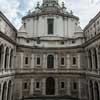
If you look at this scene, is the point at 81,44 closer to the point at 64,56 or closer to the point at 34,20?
the point at 64,56

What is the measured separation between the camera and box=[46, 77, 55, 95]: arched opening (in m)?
29.6

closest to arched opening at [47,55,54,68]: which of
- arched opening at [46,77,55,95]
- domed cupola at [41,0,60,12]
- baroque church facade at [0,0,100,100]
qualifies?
baroque church facade at [0,0,100,100]

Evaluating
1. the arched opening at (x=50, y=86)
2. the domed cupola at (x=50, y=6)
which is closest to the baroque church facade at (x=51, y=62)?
the arched opening at (x=50, y=86)

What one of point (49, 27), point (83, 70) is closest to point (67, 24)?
point (49, 27)

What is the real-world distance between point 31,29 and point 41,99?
1508 cm

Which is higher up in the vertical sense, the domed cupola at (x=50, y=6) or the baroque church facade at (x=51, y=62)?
the domed cupola at (x=50, y=6)

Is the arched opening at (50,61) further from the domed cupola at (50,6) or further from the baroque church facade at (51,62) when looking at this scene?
the domed cupola at (50,6)

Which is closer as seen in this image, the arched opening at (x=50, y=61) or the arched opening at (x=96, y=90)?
the arched opening at (x=96, y=90)

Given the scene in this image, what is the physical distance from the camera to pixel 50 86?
29969 millimetres

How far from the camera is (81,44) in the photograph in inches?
1160

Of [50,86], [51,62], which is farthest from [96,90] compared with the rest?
[51,62]

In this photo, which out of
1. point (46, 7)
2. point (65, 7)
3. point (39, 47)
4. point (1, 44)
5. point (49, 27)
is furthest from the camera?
point (65, 7)

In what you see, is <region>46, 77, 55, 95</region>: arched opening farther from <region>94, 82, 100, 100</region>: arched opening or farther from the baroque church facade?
<region>94, 82, 100, 100</region>: arched opening

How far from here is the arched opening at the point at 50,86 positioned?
29648 millimetres
